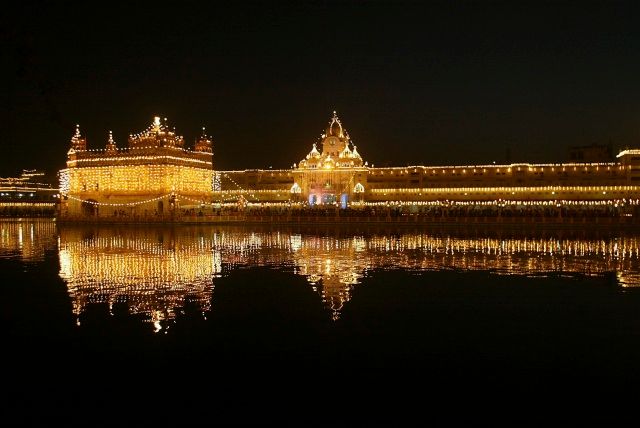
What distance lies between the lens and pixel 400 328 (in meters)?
10.4

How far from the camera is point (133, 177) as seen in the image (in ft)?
185

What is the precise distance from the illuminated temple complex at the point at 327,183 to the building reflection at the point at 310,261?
25175mm

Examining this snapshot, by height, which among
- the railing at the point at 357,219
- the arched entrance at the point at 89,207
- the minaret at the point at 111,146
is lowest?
the railing at the point at 357,219

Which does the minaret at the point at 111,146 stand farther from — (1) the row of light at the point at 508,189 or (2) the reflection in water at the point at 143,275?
(2) the reflection in water at the point at 143,275

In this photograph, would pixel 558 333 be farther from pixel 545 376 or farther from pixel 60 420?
pixel 60 420

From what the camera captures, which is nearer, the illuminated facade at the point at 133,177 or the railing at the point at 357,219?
the railing at the point at 357,219

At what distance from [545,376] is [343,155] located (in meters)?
54.6

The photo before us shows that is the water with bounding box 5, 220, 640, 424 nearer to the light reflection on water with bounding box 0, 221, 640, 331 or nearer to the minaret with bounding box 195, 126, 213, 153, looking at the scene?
the light reflection on water with bounding box 0, 221, 640, 331

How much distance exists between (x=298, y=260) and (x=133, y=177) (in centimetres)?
3940

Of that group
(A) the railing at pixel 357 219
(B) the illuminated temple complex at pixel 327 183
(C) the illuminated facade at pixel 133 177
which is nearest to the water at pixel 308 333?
(A) the railing at pixel 357 219

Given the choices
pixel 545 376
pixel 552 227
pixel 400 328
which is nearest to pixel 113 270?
pixel 400 328

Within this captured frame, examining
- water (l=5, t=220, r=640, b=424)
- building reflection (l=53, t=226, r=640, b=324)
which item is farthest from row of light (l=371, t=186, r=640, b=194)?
water (l=5, t=220, r=640, b=424)

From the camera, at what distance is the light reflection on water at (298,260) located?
1372 cm

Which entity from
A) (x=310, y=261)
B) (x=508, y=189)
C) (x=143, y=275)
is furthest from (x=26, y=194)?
(x=143, y=275)
